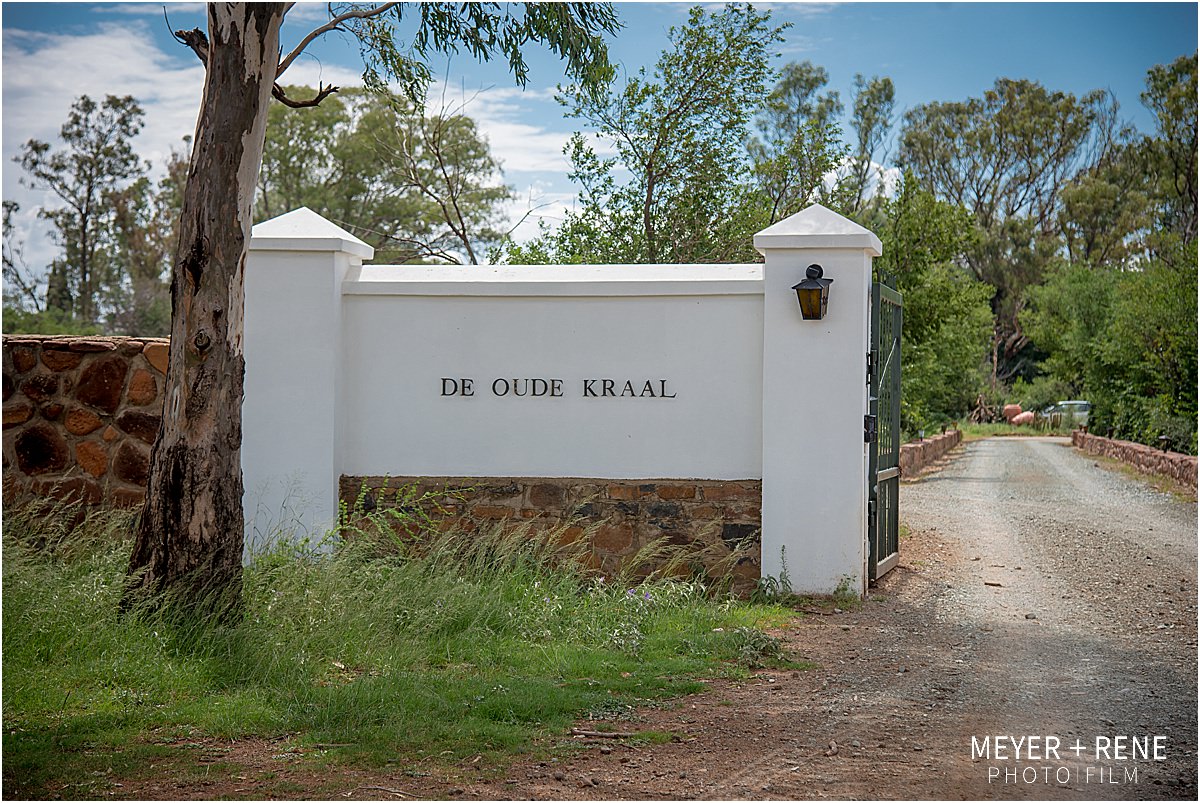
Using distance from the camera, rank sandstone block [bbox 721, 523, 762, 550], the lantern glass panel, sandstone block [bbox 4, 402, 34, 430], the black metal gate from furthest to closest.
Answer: the black metal gate → sandstone block [bbox 4, 402, 34, 430] → sandstone block [bbox 721, 523, 762, 550] → the lantern glass panel

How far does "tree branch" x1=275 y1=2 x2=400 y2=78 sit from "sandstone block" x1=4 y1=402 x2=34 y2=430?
297 cm

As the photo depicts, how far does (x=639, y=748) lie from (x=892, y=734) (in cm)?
106

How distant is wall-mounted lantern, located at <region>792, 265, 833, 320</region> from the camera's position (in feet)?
22.8

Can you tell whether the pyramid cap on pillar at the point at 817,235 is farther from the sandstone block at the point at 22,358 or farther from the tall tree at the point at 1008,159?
the tall tree at the point at 1008,159

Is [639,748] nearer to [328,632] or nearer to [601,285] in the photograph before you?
[328,632]

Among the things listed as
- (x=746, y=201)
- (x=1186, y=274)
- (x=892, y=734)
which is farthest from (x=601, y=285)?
(x=1186, y=274)

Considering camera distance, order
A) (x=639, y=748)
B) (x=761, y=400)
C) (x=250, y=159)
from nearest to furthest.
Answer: (x=639, y=748) < (x=250, y=159) < (x=761, y=400)

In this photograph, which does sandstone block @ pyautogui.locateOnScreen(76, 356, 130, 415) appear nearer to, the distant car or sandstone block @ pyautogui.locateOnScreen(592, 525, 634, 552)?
sandstone block @ pyautogui.locateOnScreen(592, 525, 634, 552)

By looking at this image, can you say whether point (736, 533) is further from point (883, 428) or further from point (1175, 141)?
point (1175, 141)

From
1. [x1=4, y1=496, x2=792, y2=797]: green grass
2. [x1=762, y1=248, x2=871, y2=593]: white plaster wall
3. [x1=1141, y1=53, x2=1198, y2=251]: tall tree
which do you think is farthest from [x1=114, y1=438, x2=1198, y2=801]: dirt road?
[x1=1141, y1=53, x2=1198, y2=251]: tall tree

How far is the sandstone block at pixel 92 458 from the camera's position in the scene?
7.34 meters

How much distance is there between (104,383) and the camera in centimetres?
740

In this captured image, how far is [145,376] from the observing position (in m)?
7.42

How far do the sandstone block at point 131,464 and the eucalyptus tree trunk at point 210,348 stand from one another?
2.04m
